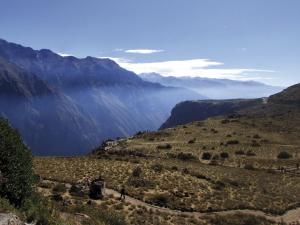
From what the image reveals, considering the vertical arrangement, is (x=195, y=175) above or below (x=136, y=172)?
below

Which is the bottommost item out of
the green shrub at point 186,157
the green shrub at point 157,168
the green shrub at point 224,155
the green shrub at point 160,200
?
the green shrub at point 186,157

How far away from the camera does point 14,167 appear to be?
75.0 ft

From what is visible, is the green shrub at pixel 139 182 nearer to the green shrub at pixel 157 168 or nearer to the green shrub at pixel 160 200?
the green shrub at pixel 160 200

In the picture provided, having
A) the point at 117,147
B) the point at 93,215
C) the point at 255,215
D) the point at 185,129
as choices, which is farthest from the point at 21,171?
the point at 185,129

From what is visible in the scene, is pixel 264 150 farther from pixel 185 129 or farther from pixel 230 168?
pixel 185 129

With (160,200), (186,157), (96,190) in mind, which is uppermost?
(96,190)

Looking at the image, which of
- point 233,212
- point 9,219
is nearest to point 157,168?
point 233,212

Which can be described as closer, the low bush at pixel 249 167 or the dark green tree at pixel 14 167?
the dark green tree at pixel 14 167

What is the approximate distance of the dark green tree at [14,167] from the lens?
2211 cm

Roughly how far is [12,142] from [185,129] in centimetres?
9241

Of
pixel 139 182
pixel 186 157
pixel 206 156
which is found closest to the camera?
pixel 139 182

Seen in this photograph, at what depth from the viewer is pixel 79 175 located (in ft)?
173

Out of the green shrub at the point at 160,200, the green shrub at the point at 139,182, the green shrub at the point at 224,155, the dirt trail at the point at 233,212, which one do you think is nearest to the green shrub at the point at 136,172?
the green shrub at the point at 139,182

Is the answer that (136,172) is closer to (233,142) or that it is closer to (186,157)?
(186,157)
